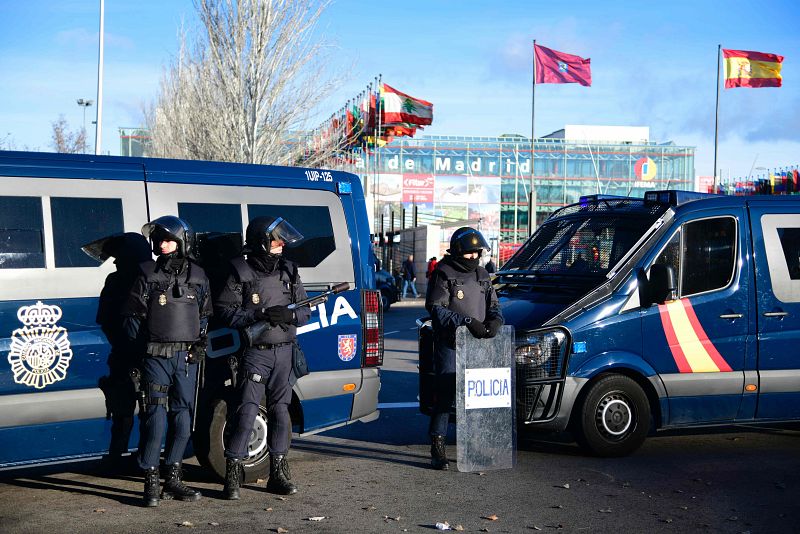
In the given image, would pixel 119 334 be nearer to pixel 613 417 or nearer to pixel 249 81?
pixel 613 417

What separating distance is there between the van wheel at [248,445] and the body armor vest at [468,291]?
1783mm

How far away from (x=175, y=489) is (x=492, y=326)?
2681 mm

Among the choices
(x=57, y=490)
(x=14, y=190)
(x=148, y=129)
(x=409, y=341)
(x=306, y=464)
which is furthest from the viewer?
(x=148, y=129)

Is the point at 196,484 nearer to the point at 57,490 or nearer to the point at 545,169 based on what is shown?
the point at 57,490

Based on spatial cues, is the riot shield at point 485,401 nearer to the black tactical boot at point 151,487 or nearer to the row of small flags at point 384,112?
the black tactical boot at point 151,487

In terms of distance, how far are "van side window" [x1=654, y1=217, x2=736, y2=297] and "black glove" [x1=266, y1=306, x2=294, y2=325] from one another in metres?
3.43

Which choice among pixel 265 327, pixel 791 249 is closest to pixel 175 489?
pixel 265 327

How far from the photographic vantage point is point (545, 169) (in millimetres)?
76125

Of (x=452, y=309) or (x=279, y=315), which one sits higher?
(x=279, y=315)

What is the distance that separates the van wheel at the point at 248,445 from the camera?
6.87 meters

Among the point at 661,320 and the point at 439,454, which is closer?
the point at 439,454

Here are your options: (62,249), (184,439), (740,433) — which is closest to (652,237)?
(740,433)

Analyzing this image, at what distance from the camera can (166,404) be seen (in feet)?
20.9

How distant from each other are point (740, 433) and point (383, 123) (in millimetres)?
31513
